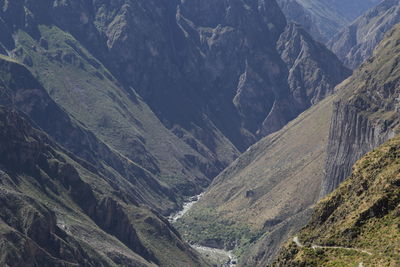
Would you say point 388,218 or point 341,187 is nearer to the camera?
point 388,218

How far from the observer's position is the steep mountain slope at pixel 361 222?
106 m

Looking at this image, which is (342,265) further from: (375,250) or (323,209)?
(323,209)

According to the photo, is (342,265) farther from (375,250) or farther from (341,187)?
(341,187)

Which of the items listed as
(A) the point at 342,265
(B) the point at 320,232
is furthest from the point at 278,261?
(A) the point at 342,265

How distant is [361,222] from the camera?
11325 centimetres

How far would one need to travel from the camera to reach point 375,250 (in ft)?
345

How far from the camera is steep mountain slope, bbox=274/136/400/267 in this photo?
10600 cm

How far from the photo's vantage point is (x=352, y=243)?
11125 cm

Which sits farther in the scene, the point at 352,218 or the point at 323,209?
the point at 323,209

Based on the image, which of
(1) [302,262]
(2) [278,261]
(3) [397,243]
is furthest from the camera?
(2) [278,261]

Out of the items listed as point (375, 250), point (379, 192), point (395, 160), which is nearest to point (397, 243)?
point (375, 250)

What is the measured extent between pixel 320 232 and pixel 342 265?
15.3 meters

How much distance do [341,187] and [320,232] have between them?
26.3ft

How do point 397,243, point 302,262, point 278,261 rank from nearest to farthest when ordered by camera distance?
point 397,243 → point 302,262 → point 278,261
